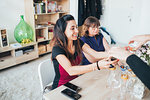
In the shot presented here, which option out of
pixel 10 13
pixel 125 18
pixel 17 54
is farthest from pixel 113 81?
pixel 125 18

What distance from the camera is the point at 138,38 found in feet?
5.48

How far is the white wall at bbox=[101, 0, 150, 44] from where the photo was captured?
4449 mm

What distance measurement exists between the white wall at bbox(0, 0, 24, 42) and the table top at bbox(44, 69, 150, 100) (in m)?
2.57

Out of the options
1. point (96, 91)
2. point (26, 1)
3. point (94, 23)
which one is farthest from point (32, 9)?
point (96, 91)

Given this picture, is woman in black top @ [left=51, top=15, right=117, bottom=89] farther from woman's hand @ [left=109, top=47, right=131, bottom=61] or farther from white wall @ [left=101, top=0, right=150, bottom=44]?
white wall @ [left=101, top=0, right=150, bottom=44]

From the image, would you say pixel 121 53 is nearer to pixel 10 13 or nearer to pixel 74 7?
pixel 10 13

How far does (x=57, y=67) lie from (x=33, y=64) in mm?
2014

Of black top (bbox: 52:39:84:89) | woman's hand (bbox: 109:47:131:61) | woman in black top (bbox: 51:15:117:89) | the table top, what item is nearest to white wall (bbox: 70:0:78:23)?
woman in black top (bbox: 51:15:117:89)

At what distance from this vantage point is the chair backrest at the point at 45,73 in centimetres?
147

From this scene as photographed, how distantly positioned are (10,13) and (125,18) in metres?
3.45

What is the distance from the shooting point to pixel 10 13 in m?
3.25

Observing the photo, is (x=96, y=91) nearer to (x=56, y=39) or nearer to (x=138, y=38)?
(x=56, y=39)

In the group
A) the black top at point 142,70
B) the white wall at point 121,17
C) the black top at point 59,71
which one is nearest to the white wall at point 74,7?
the white wall at point 121,17

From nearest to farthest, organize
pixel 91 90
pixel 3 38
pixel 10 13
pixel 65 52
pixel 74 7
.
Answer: pixel 91 90
pixel 65 52
pixel 3 38
pixel 10 13
pixel 74 7
